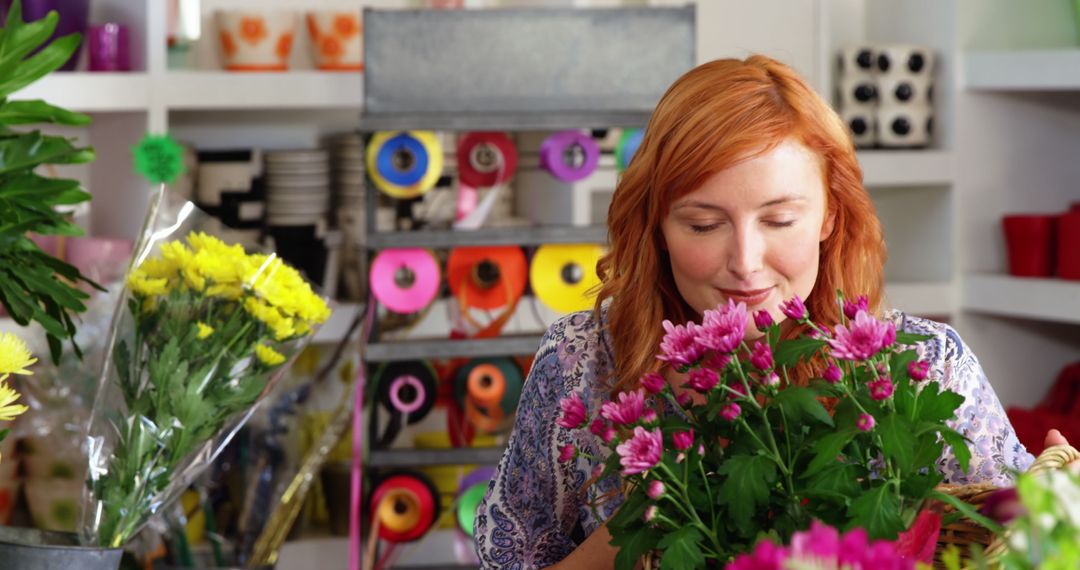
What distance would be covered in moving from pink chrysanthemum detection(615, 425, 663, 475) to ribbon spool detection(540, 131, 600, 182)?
1683 millimetres

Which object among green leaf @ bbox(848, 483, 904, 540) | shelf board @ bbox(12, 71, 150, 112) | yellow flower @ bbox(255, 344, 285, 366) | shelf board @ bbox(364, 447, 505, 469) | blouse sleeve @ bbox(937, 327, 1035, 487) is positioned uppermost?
shelf board @ bbox(12, 71, 150, 112)

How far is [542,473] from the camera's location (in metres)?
1.46

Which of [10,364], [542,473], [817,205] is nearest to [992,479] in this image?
[817,205]

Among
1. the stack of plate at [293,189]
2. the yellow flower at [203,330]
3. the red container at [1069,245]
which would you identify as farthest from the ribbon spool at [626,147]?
the yellow flower at [203,330]

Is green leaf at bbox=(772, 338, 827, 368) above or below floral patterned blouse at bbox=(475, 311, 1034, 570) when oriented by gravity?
above

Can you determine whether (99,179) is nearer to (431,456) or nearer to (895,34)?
(431,456)

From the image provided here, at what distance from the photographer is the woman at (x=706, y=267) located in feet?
4.06

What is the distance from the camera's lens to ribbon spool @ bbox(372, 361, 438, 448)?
253cm

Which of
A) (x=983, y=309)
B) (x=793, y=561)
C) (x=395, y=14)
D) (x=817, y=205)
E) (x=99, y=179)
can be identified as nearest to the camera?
(x=793, y=561)

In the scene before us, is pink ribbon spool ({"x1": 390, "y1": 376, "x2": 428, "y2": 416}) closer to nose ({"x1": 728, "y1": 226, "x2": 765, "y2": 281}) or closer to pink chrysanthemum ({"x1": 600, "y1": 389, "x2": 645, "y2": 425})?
nose ({"x1": 728, "y1": 226, "x2": 765, "y2": 281})

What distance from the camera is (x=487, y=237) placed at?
245cm

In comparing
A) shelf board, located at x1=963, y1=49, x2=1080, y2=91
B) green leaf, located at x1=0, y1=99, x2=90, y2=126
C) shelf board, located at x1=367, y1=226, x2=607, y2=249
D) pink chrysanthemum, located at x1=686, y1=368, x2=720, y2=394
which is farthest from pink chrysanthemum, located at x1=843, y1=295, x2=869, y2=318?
shelf board, located at x1=963, y1=49, x2=1080, y2=91

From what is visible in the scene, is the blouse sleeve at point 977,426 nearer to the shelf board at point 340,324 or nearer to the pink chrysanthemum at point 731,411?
the pink chrysanthemum at point 731,411

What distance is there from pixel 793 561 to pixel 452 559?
246cm
